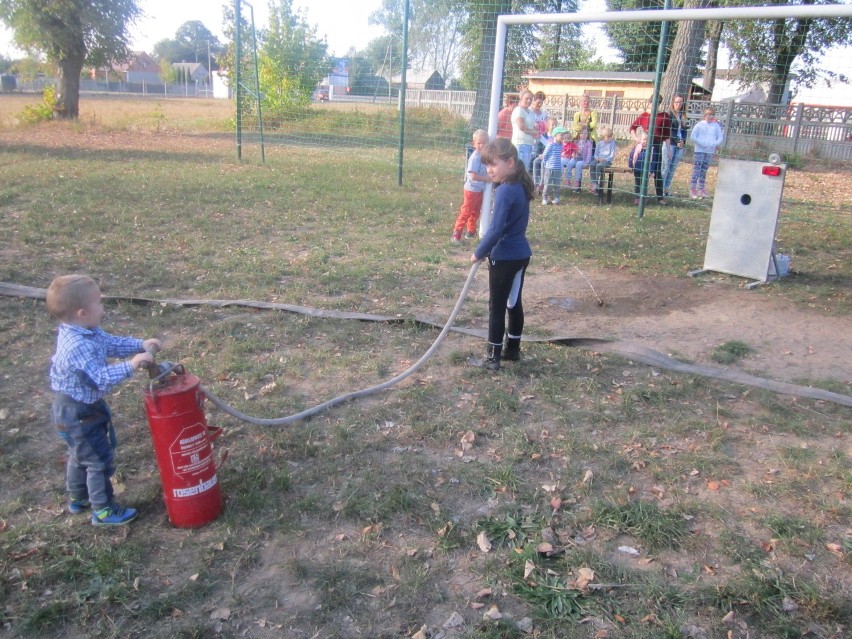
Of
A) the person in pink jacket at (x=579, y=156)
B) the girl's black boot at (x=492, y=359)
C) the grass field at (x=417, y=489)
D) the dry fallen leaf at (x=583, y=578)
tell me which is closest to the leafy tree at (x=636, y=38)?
the person in pink jacket at (x=579, y=156)

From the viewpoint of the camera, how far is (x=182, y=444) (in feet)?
10.4

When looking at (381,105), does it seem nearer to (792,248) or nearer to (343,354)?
(792,248)

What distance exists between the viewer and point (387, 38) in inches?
613

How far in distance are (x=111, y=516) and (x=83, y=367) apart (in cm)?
→ 79

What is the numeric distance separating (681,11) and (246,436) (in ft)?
21.1

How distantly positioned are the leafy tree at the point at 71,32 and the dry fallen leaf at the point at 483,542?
92.1ft

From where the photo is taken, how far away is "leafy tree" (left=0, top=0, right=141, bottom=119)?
81.1 ft

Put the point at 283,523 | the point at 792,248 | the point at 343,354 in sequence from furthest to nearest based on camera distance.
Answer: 1. the point at 792,248
2. the point at 343,354
3. the point at 283,523

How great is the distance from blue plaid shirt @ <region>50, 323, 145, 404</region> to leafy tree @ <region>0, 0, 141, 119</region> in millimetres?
26977

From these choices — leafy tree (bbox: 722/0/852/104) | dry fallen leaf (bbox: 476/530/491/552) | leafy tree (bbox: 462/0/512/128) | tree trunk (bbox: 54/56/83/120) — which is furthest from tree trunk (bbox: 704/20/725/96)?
tree trunk (bbox: 54/56/83/120)

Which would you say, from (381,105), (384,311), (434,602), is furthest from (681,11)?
(381,105)

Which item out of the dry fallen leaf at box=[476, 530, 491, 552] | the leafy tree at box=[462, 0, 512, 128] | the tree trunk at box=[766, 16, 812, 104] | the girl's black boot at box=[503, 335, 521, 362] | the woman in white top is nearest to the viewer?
the dry fallen leaf at box=[476, 530, 491, 552]

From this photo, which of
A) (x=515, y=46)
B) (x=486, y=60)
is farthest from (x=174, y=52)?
(x=486, y=60)

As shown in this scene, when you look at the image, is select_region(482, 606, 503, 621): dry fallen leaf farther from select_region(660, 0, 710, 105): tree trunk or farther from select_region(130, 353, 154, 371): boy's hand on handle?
select_region(660, 0, 710, 105): tree trunk
